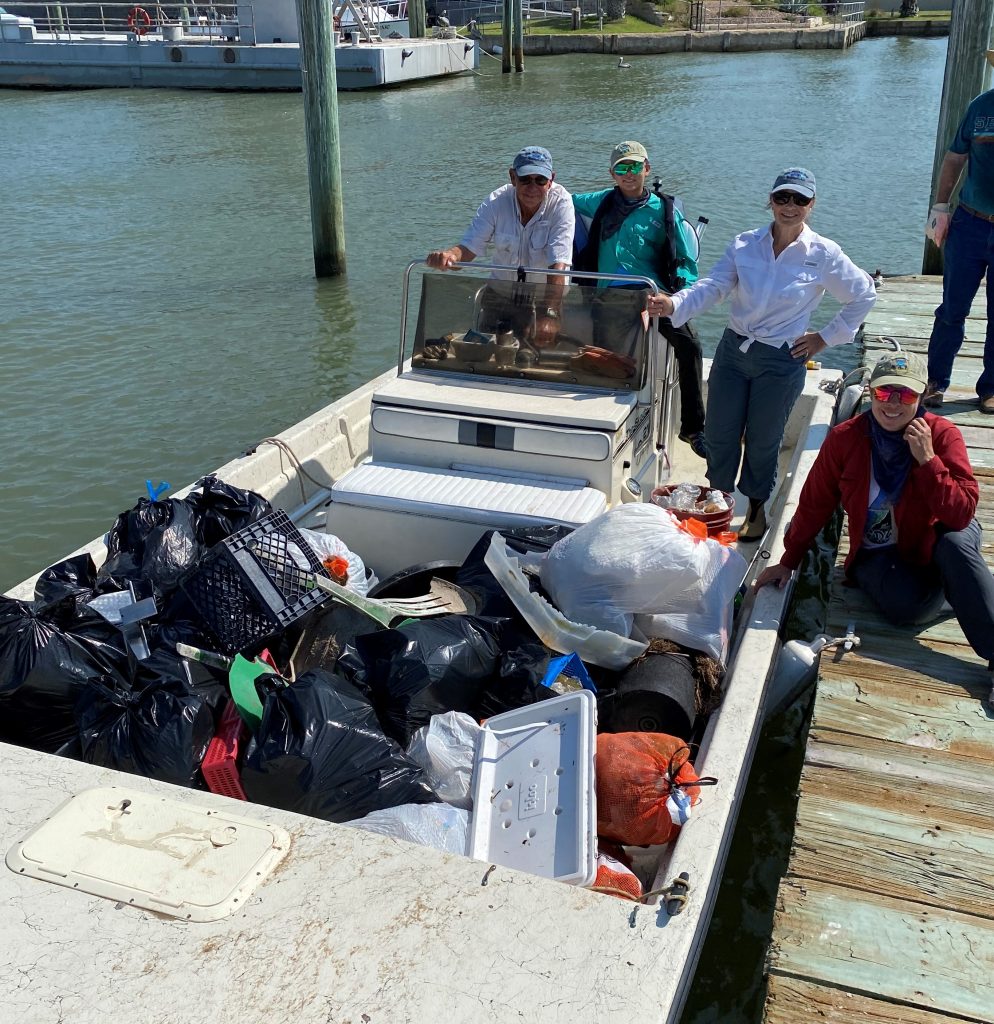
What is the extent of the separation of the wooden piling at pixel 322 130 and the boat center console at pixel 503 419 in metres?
7.44

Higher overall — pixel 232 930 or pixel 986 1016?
pixel 232 930

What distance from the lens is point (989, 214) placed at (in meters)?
5.34

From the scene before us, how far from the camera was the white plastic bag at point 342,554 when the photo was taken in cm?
436

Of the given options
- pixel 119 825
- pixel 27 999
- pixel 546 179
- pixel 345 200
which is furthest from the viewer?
pixel 345 200

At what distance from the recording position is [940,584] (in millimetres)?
3900

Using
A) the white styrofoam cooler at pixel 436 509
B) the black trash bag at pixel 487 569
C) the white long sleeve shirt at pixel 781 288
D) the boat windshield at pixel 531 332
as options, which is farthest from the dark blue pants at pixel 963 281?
the black trash bag at pixel 487 569

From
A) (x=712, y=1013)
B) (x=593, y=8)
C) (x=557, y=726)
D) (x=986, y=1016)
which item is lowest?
(x=712, y=1013)

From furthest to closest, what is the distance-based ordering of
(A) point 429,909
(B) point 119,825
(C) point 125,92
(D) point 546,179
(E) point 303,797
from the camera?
(C) point 125,92 < (D) point 546,179 < (E) point 303,797 < (B) point 119,825 < (A) point 429,909

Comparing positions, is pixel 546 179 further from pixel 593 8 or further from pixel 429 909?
pixel 593 8

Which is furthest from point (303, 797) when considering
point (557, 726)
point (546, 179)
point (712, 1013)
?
point (546, 179)

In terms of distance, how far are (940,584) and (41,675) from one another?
319 cm

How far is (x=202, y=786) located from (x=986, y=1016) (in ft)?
7.18

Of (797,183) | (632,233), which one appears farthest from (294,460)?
(797,183)

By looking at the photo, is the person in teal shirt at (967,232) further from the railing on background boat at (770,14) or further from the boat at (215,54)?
the railing on background boat at (770,14)
